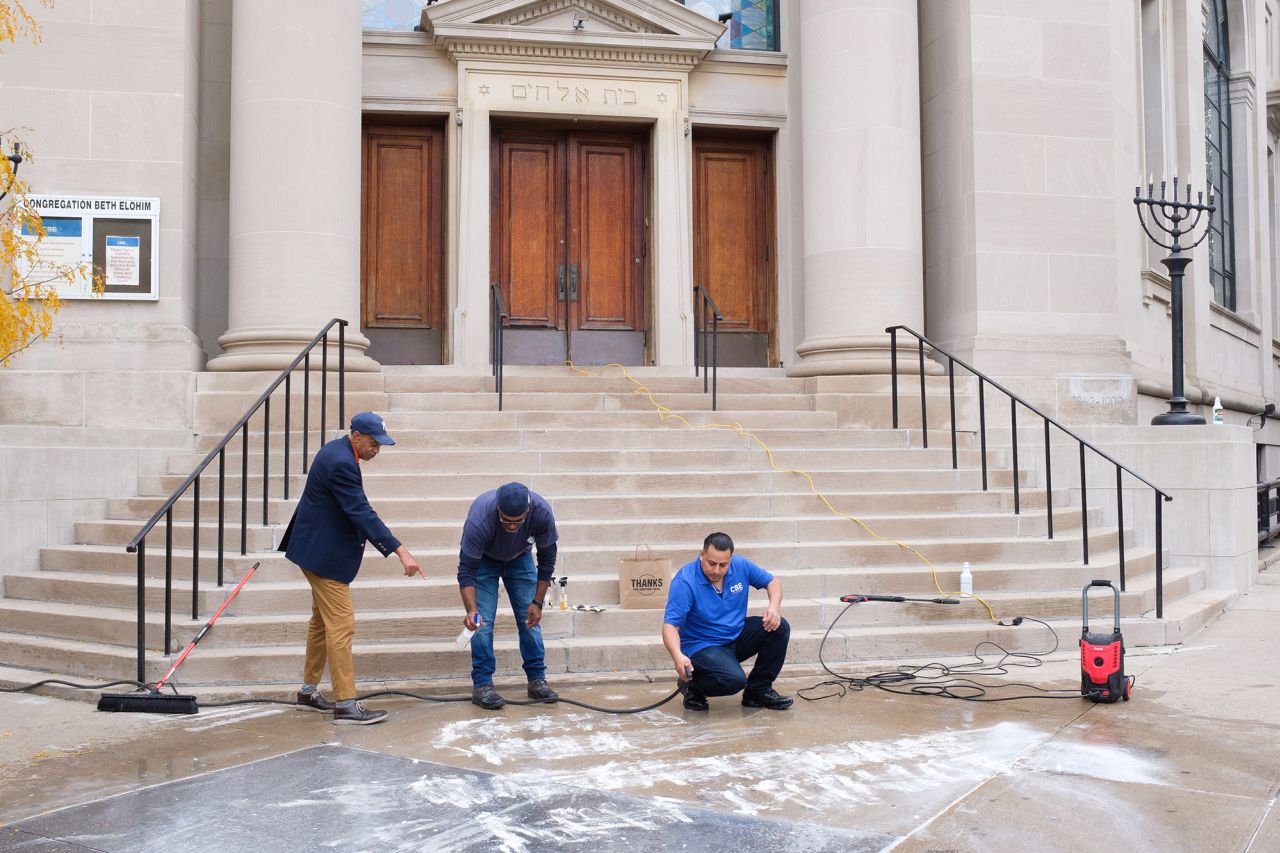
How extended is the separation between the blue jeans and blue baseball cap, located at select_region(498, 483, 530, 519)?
0.54m

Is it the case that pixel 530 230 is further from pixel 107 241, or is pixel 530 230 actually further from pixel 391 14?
pixel 107 241

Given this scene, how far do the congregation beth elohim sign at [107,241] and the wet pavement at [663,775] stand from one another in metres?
5.75

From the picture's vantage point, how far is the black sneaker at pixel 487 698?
7.17 m

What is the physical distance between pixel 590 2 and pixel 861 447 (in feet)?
22.7

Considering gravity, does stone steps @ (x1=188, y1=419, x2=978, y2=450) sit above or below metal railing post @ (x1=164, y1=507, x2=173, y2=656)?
above

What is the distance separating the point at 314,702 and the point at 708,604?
2.46 meters

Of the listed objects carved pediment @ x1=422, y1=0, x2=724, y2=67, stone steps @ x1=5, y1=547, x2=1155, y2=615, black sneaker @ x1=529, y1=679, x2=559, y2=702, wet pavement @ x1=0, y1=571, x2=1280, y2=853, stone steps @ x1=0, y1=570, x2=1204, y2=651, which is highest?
carved pediment @ x1=422, y1=0, x2=724, y2=67

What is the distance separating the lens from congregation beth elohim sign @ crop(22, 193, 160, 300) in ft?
38.2

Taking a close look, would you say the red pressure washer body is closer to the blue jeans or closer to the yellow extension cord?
the yellow extension cord

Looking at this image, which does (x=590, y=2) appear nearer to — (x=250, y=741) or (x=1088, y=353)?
(x=1088, y=353)

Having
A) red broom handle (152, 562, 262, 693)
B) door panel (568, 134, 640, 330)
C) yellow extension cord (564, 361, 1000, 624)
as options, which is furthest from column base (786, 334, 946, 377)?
red broom handle (152, 562, 262, 693)

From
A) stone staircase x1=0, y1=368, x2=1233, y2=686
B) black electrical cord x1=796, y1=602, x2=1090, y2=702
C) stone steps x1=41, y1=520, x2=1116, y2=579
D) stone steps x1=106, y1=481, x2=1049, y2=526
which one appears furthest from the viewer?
stone steps x1=106, y1=481, x2=1049, y2=526

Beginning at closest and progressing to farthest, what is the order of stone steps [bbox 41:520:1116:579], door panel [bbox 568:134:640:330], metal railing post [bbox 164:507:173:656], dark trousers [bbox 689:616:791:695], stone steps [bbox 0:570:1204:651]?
dark trousers [bbox 689:616:791:695], metal railing post [bbox 164:507:173:656], stone steps [bbox 0:570:1204:651], stone steps [bbox 41:520:1116:579], door panel [bbox 568:134:640:330]

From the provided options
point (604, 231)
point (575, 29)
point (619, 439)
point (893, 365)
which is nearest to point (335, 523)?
point (619, 439)
